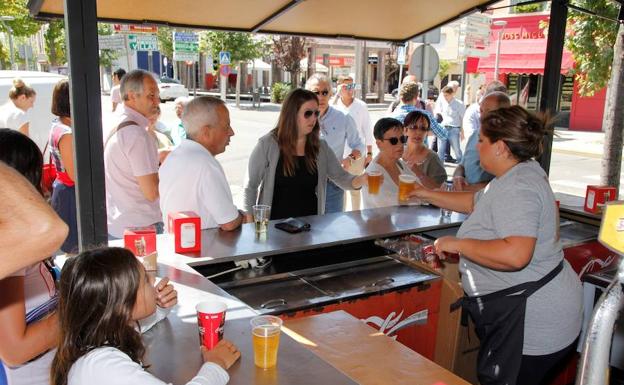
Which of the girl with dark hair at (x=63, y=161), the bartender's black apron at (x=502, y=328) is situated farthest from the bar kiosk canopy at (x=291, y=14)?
the bartender's black apron at (x=502, y=328)

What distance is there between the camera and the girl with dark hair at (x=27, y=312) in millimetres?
1786

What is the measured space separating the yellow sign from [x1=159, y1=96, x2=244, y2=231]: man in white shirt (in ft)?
8.40

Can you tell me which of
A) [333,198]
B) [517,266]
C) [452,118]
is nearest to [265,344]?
[517,266]

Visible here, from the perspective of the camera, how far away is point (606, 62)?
8.97m

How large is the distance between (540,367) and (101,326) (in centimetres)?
203

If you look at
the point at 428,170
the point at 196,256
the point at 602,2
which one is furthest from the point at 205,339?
the point at 602,2

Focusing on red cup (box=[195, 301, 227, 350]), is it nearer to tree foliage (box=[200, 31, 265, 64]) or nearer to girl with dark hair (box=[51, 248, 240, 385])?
girl with dark hair (box=[51, 248, 240, 385])

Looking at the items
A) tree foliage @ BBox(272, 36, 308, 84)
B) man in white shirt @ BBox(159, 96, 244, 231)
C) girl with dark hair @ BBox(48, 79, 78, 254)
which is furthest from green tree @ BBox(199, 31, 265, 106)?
man in white shirt @ BBox(159, 96, 244, 231)

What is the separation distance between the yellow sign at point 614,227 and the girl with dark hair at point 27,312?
1.67 meters

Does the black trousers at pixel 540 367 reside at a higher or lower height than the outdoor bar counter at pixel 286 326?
lower

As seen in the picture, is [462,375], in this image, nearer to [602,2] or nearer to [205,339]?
[205,339]

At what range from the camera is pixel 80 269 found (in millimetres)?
1679

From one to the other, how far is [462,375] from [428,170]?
1.96 m

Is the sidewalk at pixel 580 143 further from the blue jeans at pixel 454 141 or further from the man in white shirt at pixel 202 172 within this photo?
the man in white shirt at pixel 202 172
